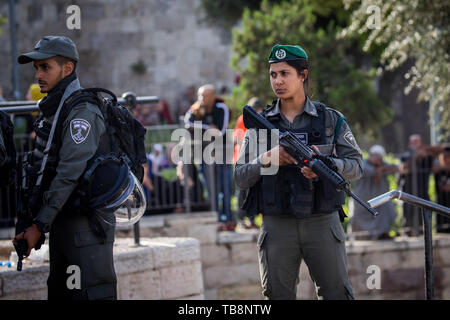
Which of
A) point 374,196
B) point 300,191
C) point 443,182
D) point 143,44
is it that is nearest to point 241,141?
point 374,196

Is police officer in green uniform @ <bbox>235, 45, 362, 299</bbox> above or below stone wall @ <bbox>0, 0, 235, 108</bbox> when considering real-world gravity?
below

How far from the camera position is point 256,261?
30.5 ft

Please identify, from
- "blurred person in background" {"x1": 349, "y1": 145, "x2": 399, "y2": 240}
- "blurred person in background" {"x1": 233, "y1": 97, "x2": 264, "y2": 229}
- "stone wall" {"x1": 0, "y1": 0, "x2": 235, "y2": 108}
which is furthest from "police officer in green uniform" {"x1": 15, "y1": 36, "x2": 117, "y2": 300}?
"stone wall" {"x1": 0, "y1": 0, "x2": 235, "y2": 108}

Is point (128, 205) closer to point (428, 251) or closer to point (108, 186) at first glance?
point (108, 186)

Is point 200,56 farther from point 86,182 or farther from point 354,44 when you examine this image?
point 86,182

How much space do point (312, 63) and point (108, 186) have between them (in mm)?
10838

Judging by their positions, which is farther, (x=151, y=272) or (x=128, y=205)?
(x=151, y=272)

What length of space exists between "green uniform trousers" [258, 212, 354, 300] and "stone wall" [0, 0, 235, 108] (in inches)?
685

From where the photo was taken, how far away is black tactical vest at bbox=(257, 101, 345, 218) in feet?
13.3

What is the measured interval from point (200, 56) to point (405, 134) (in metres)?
7.82

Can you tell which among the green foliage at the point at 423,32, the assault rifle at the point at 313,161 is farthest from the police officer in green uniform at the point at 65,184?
the green foliage at the point at 423,32

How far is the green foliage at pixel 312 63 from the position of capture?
14242 millimetres

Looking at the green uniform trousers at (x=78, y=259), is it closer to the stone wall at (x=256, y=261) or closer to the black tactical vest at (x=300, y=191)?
the black tactical vest at (x=300, y=191)

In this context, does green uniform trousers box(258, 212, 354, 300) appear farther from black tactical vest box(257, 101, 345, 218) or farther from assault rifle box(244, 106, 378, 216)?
assault rifle box(244, 106, 378, 216)
